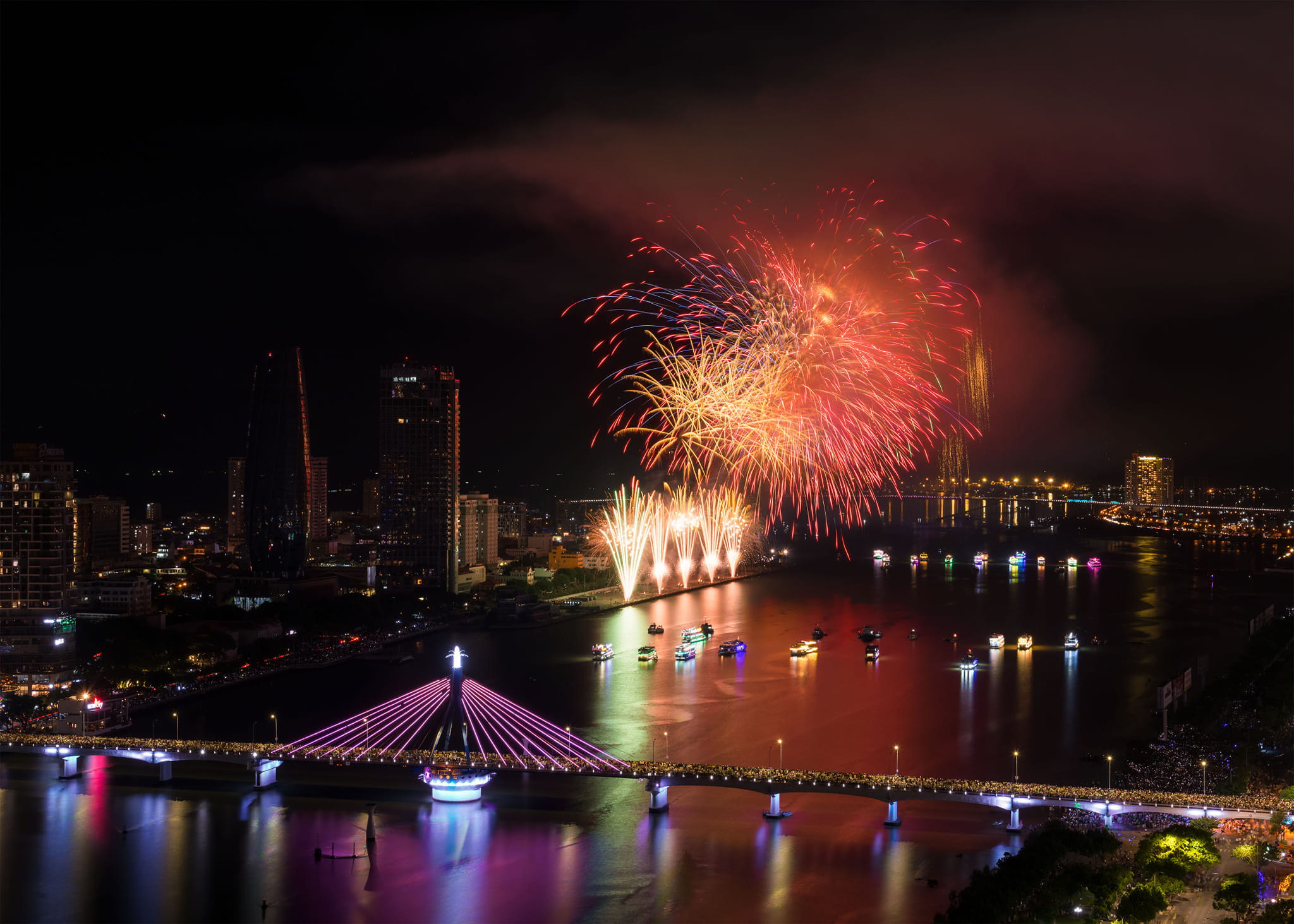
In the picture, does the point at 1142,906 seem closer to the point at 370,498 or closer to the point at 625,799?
the point at 625,799

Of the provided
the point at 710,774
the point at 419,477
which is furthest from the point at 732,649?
the point at 419,477

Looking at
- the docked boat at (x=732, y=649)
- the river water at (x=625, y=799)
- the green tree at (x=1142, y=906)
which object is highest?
the green tree at (x=1142, y=906)

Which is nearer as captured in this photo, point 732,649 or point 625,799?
point 625,799

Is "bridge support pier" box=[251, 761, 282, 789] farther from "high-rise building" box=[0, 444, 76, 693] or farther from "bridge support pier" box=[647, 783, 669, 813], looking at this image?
"high-rise building" box=[0, 444, 76, 693]

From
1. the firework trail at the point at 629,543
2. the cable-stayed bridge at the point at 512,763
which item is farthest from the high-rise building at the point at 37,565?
the firework trail at the point at 629,543

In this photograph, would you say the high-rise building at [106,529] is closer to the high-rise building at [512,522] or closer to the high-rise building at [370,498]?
→ the high-rise building at [512,522]

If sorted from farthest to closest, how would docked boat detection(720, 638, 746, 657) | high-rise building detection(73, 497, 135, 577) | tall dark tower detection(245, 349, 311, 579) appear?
high-rise building detection(73, 497, 135, 577) → tall dark tower detection(245, 349, 311, 579) → docked boat detection(720, 638, 746, 657)

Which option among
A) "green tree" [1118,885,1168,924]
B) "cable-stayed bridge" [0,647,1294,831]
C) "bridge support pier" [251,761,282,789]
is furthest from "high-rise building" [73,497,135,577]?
"green tree" [1118,885,1168,924]
